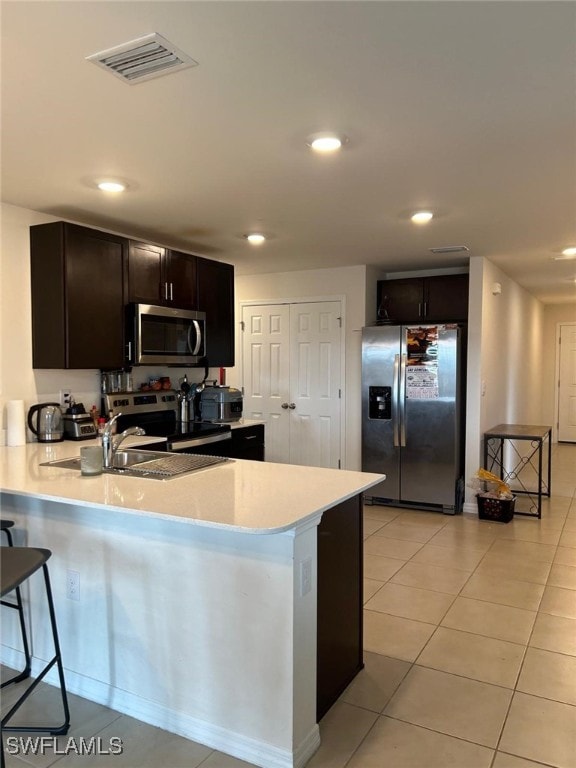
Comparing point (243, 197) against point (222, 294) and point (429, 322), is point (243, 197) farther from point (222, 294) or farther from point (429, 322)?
point (429, 322)

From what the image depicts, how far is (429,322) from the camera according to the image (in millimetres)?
5484

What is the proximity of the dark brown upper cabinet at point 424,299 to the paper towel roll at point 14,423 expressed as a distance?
3505 mm

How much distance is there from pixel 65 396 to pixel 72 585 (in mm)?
1673

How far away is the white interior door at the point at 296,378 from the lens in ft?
18.6

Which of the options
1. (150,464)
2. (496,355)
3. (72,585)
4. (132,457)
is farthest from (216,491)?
(496,355)

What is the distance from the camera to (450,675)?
242 cm

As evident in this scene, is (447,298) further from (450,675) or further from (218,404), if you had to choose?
(450,675)

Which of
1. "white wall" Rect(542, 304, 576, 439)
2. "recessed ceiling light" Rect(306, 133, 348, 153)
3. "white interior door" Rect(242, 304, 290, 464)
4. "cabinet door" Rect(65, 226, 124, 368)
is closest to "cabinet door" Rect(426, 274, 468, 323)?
"white interior door" Rect(242, 304, 290, 464)

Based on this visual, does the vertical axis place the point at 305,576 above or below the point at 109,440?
below

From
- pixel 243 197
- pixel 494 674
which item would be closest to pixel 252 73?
pixel 243 197

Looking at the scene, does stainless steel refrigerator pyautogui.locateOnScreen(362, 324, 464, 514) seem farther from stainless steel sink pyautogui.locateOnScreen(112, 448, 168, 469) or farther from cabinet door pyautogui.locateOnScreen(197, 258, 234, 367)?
stainless steel sink pyautogui.locateOnScreen(112, 448, 168, 469)

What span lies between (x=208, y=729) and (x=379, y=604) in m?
1.40

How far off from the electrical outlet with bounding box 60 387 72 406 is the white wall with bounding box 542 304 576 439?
8.06 meters

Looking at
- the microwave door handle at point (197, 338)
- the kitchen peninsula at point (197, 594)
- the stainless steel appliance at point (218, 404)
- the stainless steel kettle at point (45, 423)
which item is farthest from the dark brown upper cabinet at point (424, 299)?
the kitchen peninsula at point (197, 594)
